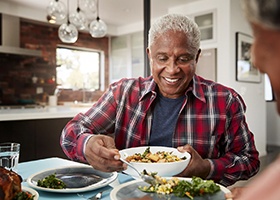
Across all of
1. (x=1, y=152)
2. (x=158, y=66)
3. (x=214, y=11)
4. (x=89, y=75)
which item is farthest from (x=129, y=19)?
(x=1, y=152)

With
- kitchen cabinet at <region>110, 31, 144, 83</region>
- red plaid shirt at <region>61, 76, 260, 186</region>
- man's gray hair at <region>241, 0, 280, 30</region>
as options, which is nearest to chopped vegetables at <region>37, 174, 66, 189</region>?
red plaid shirt at <region>61, 76, 260, 186</region>

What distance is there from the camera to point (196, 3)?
15.6ft

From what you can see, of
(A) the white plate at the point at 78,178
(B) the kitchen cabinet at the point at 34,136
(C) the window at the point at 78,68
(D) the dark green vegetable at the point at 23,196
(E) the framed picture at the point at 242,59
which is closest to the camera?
(D) the dark green vegetable at the point at 23,196

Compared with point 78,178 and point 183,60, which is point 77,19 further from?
point 78,178

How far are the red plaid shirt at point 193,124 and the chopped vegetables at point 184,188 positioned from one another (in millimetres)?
399

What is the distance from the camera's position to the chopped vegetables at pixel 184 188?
0.82 meters

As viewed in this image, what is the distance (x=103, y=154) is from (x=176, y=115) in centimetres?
48

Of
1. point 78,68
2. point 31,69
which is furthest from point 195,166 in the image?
point 78,68

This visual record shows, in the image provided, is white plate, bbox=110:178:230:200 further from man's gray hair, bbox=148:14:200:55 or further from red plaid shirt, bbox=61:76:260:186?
man's gray hair, bbox=148:14:200:55

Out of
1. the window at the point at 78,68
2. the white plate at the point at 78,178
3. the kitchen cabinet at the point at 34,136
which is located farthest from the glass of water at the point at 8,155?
the window at the point at 78,68

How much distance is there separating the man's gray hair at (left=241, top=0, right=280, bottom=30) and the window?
20.4 feet

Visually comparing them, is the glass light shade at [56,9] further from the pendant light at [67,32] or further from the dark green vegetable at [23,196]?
the dark green vegetable at [23,196]

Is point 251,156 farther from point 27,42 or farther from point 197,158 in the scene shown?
point 27,42

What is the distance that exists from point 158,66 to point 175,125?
278 millimetres
